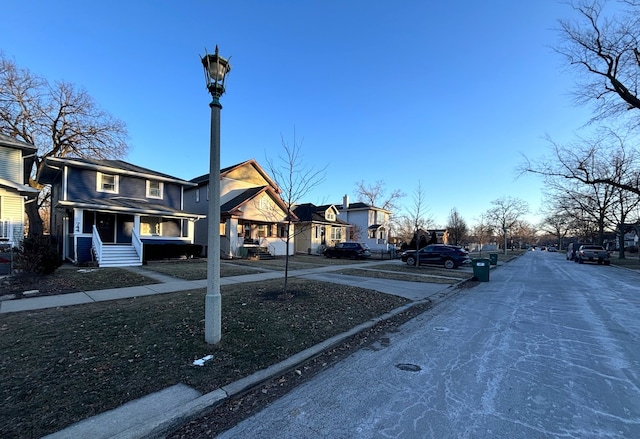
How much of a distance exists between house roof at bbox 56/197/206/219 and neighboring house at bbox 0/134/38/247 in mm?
1654

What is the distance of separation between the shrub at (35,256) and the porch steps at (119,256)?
15.8 ft

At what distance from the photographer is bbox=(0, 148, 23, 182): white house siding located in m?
16.6

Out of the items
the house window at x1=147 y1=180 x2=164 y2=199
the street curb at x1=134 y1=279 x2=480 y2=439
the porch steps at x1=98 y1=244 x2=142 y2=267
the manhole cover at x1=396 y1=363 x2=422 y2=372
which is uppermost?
the house window at x1=147 y1=180 x2=164 y2=199

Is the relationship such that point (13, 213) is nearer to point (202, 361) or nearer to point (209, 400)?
point (202, 361)

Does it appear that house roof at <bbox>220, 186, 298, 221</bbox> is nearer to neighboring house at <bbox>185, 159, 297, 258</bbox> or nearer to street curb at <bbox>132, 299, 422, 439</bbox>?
neighboring house at <bbox>185, 159, 297, 258</bbox>

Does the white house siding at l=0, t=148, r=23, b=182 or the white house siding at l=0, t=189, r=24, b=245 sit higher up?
the white house siding at l=0, t=148, r=23, b=182

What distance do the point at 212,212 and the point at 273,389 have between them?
2.73 meters

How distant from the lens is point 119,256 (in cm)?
1656

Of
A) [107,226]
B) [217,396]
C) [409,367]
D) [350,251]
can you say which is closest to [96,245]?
[107,226]

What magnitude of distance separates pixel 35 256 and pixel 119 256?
22.2ft

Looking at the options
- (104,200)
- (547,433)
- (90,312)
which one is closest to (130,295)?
(90,312)

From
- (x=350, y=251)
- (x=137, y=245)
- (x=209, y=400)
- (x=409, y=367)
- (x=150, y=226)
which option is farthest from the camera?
(x=350, y=251)

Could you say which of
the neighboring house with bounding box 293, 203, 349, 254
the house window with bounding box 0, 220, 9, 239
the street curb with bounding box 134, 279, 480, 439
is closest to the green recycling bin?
the street curb with bounding box 134, 279, 480, 439

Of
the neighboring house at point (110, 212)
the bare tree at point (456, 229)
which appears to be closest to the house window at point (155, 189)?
the neighboring house at point (110, 212)
